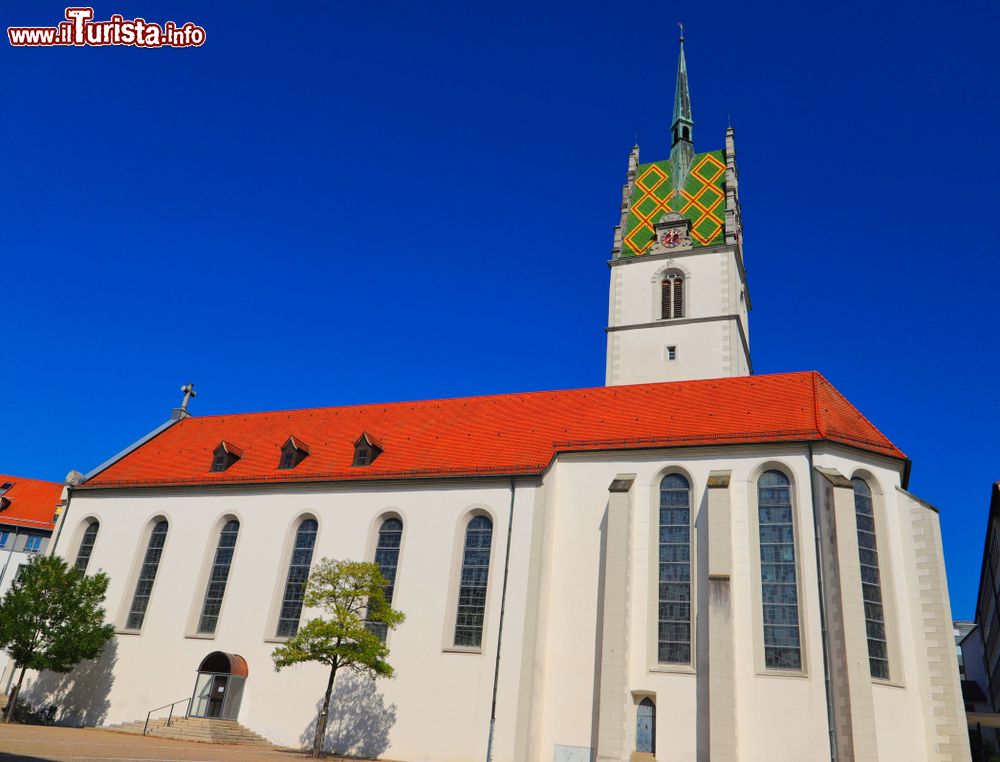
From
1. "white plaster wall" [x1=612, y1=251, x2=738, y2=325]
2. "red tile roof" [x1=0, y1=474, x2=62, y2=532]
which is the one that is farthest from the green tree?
"white plaster wall" [x1=612, y1=251, x2=738, y2=325]

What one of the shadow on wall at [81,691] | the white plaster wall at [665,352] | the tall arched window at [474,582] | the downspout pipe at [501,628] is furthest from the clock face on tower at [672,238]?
the shadow on wall at [81,691]

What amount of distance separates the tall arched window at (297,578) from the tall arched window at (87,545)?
28.3 feet

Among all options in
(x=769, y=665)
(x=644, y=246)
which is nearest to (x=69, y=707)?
(x=769, y=665)

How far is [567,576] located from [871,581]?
26.0 feet

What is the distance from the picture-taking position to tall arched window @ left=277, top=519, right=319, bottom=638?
2350cm

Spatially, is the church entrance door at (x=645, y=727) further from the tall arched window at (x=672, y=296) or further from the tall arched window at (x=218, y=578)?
the tall arched window at (x=672, y=296)

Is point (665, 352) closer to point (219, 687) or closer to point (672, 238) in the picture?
point (672, 238)

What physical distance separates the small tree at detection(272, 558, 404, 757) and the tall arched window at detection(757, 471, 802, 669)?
961 cm

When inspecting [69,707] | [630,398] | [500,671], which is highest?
[630,398]

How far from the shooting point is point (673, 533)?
2119 centimetres

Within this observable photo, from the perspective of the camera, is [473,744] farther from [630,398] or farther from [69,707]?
[69,707]

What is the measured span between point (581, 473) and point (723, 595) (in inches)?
225

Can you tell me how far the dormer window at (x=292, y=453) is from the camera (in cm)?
2698

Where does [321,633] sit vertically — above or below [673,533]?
below
